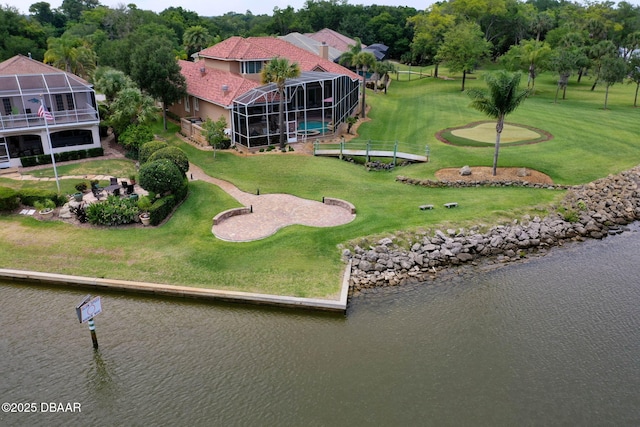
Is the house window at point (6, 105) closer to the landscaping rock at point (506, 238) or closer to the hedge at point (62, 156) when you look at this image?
the hedge at point (62, 156)

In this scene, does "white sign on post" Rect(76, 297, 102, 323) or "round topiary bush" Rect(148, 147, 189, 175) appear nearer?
"white sign on post" Rect(76, 297, 102, 323)

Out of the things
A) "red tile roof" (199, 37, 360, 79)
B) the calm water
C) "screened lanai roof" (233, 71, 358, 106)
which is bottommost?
the calm water

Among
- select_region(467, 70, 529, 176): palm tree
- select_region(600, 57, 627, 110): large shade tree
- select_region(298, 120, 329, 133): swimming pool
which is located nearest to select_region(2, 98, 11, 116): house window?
select_region(298, 120, 329, 133): swimming pool

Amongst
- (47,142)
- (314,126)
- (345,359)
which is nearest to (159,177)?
(345,359)

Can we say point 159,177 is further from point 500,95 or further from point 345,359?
point 500,95

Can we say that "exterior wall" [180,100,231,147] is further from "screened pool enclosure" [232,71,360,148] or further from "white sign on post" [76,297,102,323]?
"white sign on post" [76,297,102,323]

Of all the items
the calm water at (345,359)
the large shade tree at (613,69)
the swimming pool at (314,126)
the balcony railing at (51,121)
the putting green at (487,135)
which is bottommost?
the calm water at (345,359)

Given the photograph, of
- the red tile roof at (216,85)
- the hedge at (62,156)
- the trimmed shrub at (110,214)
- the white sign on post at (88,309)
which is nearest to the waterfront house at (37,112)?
the hedge at (62,156)
